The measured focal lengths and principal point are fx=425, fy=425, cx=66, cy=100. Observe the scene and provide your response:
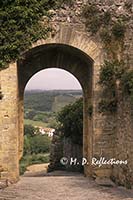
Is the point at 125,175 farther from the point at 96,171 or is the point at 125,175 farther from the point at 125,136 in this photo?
the point at 96,171

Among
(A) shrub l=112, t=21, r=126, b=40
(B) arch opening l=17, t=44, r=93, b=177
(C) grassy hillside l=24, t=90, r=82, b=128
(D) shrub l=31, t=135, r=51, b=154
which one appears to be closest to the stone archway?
(B) arch opening l=17, t=44, r=93, b=177

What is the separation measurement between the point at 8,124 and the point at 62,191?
9.91 ft

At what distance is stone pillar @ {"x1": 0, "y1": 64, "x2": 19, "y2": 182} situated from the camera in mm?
12367

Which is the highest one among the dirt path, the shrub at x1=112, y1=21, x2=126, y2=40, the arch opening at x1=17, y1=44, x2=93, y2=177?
the shrub at x1=112, y1=21, x2=126, y2=40

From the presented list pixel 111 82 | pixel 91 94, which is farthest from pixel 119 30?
→ pixel 91 94

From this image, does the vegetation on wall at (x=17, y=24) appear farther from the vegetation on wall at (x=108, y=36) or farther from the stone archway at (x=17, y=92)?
the vegetation on wall at (x=108, y=36)

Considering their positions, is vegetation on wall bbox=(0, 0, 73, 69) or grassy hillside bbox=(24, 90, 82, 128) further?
grassy hillside bbox=(24, 90, 82, 128)

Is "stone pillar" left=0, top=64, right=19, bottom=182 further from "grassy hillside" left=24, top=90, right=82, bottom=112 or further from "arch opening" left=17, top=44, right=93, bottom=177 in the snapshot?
"grassy hillside" left=24, top=90, right=82, bottom=112

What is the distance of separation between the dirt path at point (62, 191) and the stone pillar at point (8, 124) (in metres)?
0.58

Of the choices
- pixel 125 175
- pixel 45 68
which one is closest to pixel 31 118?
pixel 45 68

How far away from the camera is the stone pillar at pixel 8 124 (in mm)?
12367

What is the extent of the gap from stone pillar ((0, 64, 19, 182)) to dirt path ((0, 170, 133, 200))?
580 millimetres

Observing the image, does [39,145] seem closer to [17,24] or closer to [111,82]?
[111,82]

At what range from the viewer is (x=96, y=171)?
1262 cm
